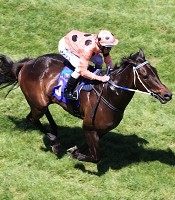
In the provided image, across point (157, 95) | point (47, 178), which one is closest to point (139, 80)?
point (157, 95)

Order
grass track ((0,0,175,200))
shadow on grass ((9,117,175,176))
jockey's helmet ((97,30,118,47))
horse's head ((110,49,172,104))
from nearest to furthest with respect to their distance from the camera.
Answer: horse's head ((110,49,172,104))
jockey's helmet ((97,30,118,47))
grass track ((0,0,175,200))
shadow on grass ((9,117,175,176))

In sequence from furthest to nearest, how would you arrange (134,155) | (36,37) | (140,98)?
(36,37), (140,98), (134,155)

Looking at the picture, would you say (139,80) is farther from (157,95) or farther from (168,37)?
(168,37)

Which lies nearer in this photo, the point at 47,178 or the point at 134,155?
the point at 47,178

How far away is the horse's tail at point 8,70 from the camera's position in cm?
896

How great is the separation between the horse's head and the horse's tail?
8.62 ft

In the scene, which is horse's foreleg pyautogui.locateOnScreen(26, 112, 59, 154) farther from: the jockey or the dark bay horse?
the jockey

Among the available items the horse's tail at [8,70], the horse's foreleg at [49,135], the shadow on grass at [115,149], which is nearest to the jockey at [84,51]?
the horse's foreleg at [49,135]

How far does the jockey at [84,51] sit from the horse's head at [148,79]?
0.48 metres

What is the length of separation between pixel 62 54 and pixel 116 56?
4.44 meters

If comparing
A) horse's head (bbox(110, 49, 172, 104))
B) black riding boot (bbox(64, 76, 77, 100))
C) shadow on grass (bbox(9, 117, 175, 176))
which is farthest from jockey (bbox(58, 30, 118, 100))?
shadow on grass (bbox(9, 117, 175, 176))

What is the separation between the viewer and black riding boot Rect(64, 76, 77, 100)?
7.80m

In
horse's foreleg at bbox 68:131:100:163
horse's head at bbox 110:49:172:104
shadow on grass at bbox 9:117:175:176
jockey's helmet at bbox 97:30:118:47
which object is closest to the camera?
horse's head at bbox 110:49:172:104

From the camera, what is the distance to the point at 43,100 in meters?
8.41
